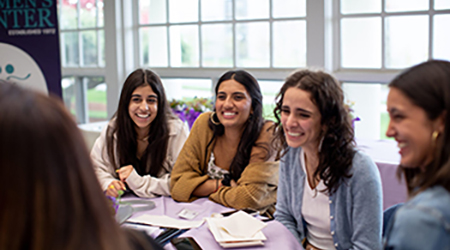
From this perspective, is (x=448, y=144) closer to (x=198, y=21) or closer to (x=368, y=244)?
(x=368, y=244)

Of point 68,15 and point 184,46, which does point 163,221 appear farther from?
point 68,15

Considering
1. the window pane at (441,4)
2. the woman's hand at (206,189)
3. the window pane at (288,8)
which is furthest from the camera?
the window pane at (288,8)

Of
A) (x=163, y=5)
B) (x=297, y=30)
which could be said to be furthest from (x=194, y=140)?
(x=163, y=5)

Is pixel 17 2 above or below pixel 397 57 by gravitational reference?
above

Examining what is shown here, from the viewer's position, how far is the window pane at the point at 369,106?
128 inches

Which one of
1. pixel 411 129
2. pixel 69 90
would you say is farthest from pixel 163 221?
pixel 69 90

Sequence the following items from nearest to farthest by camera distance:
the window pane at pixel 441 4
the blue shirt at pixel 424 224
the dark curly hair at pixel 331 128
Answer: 1. the blue shirt at pixel 424 224
2. the dark curly hair at pixel 331 128
3. the window pane at pixel 441 4

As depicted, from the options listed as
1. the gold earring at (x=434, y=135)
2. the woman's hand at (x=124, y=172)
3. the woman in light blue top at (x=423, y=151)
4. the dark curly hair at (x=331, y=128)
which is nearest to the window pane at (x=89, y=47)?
the woman's hand at (x=124, y=172)

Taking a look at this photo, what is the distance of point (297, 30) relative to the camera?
3.45 metres

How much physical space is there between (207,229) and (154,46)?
290 centimetres

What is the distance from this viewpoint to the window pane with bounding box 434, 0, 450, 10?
282 centimetres

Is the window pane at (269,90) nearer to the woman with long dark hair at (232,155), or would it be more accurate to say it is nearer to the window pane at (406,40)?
the window pane at (406,40)

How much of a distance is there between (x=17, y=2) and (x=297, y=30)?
2459 mm

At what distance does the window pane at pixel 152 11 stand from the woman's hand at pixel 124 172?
221 centimetres
